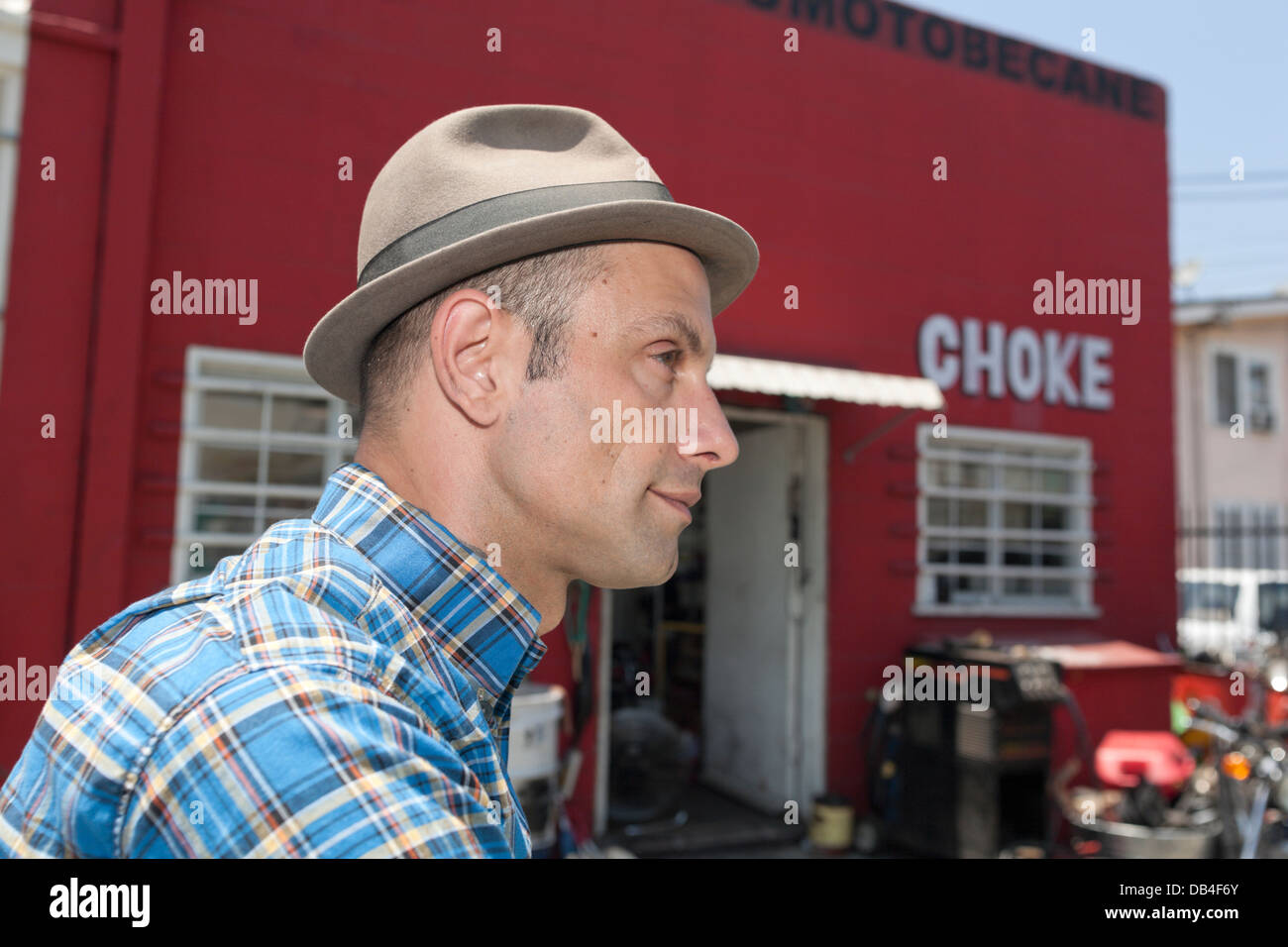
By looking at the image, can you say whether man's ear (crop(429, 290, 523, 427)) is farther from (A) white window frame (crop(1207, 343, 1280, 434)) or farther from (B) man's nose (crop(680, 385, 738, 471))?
(A) white window frame (crop(1207, 343, 1280, 434))

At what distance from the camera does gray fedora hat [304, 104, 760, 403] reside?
1.03 metres

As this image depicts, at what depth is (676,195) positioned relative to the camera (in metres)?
5.05

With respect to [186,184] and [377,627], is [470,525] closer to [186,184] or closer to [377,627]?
[377,627]

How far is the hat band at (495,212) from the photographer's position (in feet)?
3.39

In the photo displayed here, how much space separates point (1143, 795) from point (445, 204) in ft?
15.6

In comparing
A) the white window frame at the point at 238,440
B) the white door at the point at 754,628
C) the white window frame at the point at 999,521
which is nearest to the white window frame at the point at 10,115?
the white window frame at the point at 238,440

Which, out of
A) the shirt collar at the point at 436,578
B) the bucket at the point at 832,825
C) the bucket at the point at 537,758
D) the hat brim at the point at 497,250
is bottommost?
the bucket at the point at 832,825

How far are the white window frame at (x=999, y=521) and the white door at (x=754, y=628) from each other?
0.94m

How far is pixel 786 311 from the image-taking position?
18.4 feet

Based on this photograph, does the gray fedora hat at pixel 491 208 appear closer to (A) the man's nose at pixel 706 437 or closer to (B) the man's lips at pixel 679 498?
(A) the man's nose at pixel 706 437

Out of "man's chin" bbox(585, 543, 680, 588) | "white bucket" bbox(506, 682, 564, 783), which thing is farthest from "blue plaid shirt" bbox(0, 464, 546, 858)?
"white bucket" bbox(506, 682, 564, 783)

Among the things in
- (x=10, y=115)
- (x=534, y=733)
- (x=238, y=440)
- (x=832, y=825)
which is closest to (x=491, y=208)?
(x=534, y=733)

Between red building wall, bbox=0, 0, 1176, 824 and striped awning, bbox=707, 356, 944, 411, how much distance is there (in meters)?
0.47

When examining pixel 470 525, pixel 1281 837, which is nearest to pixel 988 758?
pixel 1281 837
